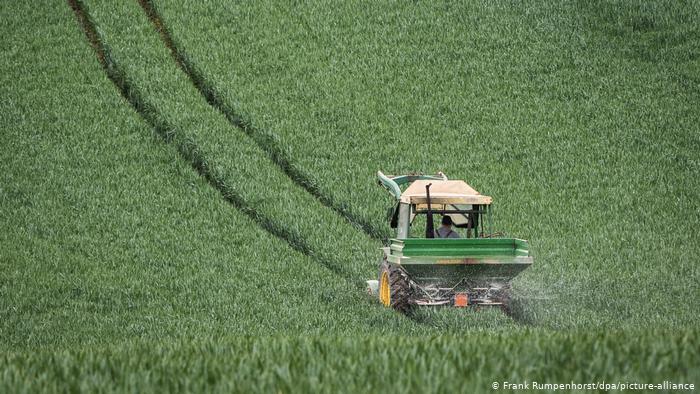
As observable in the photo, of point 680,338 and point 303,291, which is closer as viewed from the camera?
point 680,338

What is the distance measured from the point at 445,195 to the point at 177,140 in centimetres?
1115

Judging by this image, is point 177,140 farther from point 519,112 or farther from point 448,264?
point 448,264

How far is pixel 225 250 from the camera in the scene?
20.3 m

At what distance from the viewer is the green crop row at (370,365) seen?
7.98 metres

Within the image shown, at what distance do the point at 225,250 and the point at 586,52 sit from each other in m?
15.9

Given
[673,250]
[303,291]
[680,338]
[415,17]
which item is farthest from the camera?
[415,17]

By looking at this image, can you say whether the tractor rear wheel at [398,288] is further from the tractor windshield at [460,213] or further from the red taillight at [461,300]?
the tractor windshield at [460,213]

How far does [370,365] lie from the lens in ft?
28.0

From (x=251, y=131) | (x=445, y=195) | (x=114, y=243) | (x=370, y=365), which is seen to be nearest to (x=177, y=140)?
(x=251, y=131)

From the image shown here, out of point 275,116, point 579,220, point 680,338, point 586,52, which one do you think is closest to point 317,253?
point 579,220

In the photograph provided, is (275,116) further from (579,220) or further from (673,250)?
(673,250)

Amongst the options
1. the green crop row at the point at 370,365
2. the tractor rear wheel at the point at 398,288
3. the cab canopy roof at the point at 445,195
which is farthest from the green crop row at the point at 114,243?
the green crop row at the point at 370,365

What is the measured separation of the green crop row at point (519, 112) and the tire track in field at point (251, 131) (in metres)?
0.13

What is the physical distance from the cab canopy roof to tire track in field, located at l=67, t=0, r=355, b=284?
2621mm
